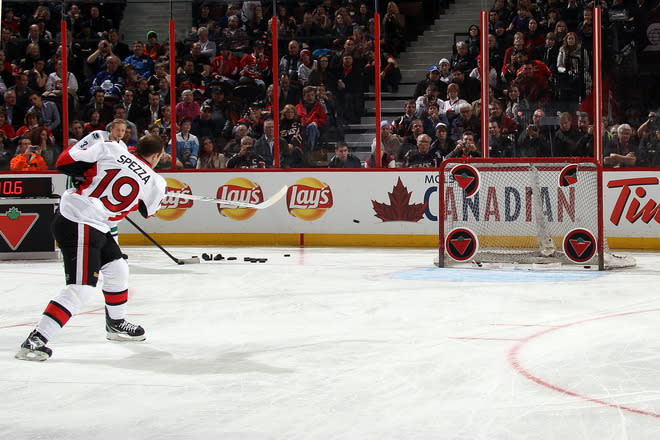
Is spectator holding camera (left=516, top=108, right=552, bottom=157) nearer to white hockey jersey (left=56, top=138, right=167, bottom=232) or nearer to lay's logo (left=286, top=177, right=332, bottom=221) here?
lay's logo (left=286, top=177, right=332, bottom=221)

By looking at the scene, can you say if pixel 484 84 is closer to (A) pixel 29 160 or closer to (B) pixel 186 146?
(B) pixel 186 146

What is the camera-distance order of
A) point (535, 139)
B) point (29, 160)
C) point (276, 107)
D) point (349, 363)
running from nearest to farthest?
point (349, 363)
point (535, 139)
point (276, 107)
point (29, 160)

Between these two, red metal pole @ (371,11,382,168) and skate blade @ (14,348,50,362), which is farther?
red metal pole @ (371,11,382,168)

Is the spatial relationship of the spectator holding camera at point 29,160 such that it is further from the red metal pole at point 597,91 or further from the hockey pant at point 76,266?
the hockey pant at point 76,266

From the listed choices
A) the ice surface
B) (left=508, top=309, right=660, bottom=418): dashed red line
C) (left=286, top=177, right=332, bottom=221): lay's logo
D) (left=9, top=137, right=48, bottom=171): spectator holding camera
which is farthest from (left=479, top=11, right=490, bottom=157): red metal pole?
(left=9, top=137, right=48, bottom=171): spectator holding camera

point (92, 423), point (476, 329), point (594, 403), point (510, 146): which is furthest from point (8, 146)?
point (594, 403)

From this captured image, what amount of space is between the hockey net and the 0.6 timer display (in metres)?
4.40

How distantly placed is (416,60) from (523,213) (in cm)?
295

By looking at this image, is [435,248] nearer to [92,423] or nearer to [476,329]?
[476,329]

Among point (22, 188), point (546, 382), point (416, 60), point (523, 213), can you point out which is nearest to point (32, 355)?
point (546, 382)

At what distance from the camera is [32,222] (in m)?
9.15

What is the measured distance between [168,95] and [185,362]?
7.26m

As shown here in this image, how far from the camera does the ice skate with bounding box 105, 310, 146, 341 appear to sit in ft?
14.7

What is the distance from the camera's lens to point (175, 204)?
35.0 feet
